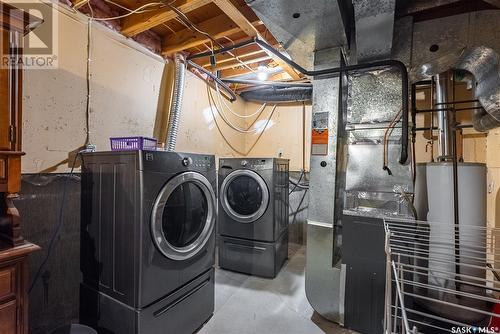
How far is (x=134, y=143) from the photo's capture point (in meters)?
1.67

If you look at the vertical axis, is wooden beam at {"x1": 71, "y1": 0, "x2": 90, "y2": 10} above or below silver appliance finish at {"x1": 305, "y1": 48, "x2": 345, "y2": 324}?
above

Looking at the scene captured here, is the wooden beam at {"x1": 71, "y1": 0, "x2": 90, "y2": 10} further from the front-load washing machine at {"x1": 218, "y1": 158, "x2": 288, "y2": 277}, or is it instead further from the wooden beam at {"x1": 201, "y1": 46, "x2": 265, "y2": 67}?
the front-load washing machine at {"x1": 218, "y1": 158, "x2": 288, "y2": 277}

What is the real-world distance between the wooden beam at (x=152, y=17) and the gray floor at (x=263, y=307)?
231 cm

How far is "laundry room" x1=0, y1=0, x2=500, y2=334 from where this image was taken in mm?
1388

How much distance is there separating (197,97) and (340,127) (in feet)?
5.88

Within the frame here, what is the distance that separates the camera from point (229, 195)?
271cm

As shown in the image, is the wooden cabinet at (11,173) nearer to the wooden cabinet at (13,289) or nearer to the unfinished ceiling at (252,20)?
the wooden cabinet at (13,289)

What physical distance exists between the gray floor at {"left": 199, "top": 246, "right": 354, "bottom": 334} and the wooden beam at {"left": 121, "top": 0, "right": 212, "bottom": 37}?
2.31m

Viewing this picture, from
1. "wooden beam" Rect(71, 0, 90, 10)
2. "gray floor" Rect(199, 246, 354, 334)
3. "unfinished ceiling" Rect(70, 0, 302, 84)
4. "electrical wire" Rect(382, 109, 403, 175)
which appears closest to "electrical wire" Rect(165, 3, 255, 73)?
"unfinished ceiling" Rect(70, 0, 302, 84)

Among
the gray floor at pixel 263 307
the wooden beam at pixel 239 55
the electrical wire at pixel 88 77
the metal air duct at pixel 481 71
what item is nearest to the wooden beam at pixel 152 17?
the electrical wire at pixel 88 77

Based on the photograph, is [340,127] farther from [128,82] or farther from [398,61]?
[128,82]

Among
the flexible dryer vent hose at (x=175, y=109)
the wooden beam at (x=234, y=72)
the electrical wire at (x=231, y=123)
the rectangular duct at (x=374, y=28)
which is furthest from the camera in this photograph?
the electrical wire at (x=231, y=123)

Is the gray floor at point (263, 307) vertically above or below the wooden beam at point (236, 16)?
below

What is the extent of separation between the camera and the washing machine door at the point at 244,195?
2.54 meters
